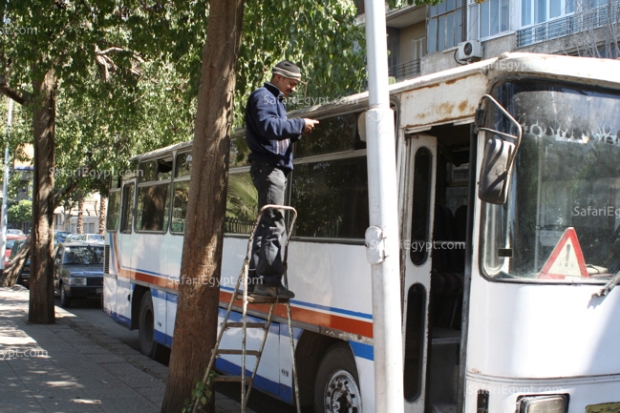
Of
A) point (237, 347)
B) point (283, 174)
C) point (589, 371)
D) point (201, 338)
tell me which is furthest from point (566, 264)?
Answer: point (237, 347)

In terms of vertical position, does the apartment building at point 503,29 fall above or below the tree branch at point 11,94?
above

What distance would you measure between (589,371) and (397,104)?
237cm

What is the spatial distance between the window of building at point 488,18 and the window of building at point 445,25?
621 mm

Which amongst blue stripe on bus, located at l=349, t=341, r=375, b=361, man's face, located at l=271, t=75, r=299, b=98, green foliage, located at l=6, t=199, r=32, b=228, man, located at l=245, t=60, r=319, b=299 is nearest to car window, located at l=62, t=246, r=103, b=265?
man, located at l=245, t=60, r=319, b=299

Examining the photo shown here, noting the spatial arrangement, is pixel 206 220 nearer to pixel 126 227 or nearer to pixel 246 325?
pixel 246 325

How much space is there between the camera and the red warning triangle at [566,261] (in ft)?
15.9

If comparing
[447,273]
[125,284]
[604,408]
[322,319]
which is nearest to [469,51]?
[125,284]

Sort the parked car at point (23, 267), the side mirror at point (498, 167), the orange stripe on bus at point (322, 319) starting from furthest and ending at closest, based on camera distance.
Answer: the parked car at point (23, 267), the orange stripe on bus at point (322, 319), the side mirror at point (498, 167)

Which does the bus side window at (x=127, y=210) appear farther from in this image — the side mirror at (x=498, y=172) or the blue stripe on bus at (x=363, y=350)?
the side mirror at (x=498, y=172)

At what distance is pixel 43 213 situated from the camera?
48.3 feet

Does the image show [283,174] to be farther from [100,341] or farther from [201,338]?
[100,341]

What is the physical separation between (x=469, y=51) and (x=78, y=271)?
12.4m

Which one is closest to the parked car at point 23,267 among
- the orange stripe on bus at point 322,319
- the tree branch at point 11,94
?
the tree branch at point 11,94

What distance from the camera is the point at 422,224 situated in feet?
19.0
